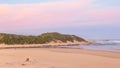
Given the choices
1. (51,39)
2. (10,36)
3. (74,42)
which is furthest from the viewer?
(74,42)

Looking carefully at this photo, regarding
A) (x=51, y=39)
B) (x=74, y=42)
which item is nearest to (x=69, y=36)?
(x=74, y=42)

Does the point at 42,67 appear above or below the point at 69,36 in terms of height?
below

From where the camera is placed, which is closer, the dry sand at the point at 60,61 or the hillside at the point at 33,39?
the dry sand at the point at 60,61

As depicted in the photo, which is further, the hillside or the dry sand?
the hillside

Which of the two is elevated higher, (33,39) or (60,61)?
(33,39)

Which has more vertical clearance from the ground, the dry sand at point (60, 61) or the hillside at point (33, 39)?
the hillside at point (33, 39)

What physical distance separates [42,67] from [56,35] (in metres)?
47.2

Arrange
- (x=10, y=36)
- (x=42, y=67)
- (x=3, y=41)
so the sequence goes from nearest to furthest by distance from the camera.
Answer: (x=42, y=67) < (x=3, y=41) < (x=10, y=36)

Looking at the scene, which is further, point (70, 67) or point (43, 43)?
point (43, 43)

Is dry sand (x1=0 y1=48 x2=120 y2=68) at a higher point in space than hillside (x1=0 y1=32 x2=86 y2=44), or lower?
lower

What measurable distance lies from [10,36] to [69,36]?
1520 centimetres

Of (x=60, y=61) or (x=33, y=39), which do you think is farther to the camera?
(x=33, y=39)

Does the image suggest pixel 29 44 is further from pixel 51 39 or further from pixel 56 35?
pixel 56 35

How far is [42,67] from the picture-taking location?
16484 mm
